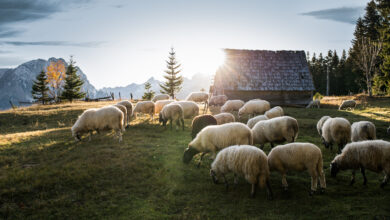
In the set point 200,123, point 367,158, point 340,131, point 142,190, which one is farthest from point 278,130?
point 142,190

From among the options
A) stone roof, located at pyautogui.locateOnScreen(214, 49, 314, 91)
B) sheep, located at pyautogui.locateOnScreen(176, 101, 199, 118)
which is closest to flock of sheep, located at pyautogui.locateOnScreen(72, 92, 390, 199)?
sheep, located at pyautogui.locateOnScreen(176, 101, 199, 118)

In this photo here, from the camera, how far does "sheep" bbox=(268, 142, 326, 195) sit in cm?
711

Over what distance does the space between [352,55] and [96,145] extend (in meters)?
56.3

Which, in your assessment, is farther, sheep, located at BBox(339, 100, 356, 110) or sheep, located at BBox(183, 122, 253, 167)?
sheep, located at BBox(339, 100, 356, 110)

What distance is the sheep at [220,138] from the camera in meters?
9.06

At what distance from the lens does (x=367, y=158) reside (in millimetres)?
7414

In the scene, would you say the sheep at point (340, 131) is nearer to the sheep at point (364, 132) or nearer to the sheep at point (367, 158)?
the sheep at point (364, 132)

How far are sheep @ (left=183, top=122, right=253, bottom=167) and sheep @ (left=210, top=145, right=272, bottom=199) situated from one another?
1623 millimetres

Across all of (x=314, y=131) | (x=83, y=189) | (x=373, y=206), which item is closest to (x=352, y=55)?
(x=314, y=131)

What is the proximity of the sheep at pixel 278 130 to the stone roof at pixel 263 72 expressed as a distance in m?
18.1

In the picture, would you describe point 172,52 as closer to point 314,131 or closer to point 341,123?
point 314,131

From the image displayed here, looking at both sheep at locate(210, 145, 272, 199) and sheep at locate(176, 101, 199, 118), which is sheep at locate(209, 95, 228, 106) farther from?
sheep at locate(210, 145, 272, 199)

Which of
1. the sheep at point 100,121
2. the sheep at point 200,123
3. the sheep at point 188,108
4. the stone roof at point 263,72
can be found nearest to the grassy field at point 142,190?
the sheep at point 100,121

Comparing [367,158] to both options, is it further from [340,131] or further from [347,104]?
[347,104]
